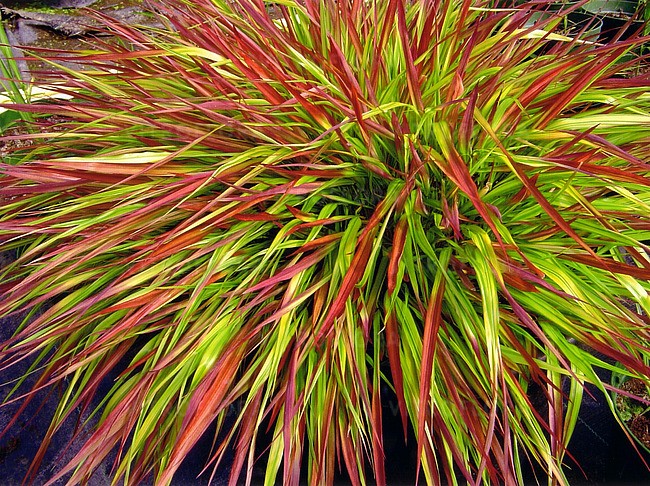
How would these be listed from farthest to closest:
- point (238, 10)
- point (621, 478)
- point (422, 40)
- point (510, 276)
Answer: point (238, 10) → point (621, 478) → point (422, 40) → point (510, 276)

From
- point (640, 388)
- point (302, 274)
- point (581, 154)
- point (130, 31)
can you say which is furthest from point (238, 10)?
point (640, 388)

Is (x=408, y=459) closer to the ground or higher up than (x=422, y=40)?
closer to the ground

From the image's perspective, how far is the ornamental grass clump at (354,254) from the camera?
77 centimetres

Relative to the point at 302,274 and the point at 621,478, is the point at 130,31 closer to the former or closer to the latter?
the point at 302,274

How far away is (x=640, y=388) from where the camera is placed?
111 cm

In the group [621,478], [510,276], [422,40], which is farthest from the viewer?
[621,478]

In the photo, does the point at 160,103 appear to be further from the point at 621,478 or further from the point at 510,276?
the point at 621,478

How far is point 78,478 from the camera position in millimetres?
830

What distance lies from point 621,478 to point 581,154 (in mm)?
663

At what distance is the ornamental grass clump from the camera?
771 mm

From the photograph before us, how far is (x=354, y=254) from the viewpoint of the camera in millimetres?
801

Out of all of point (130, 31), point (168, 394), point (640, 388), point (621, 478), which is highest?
point (130, 31)

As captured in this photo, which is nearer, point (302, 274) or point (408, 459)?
point (302, 274)

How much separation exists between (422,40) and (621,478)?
0.88m
